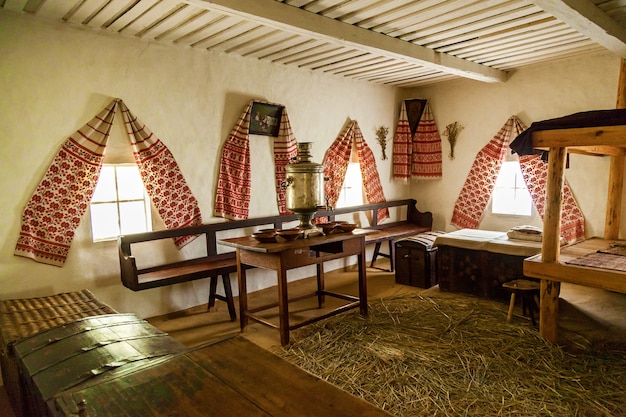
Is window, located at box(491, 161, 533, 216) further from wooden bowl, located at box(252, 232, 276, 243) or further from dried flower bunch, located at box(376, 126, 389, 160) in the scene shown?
wooden bowl, located at box(252, 232, 276, 243)

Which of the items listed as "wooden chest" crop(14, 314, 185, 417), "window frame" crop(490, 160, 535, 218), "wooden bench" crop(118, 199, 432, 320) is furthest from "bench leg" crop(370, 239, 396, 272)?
"wooden chest" crop(14, 314, 185, 417)

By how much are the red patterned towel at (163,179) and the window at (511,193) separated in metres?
4.56

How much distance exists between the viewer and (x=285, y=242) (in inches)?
142

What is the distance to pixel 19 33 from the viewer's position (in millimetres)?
3521

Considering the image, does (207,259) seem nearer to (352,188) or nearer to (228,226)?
(228,226)

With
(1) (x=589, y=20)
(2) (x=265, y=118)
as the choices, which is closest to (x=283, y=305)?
(2) (x=265, y=118)

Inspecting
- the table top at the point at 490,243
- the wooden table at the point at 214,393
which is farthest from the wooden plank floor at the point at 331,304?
the wooden table at the point at 214,393

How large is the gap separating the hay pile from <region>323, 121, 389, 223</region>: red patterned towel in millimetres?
2361

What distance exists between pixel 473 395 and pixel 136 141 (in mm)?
3751

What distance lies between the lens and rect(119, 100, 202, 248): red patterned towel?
4.20 meters

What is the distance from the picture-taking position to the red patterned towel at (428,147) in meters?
6.96

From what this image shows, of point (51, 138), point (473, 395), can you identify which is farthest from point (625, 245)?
point (51, 138)

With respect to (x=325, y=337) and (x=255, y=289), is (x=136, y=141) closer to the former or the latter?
(x=255, y=289)

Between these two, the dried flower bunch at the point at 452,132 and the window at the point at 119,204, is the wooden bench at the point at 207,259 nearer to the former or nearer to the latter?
the window at the point at 119,204
